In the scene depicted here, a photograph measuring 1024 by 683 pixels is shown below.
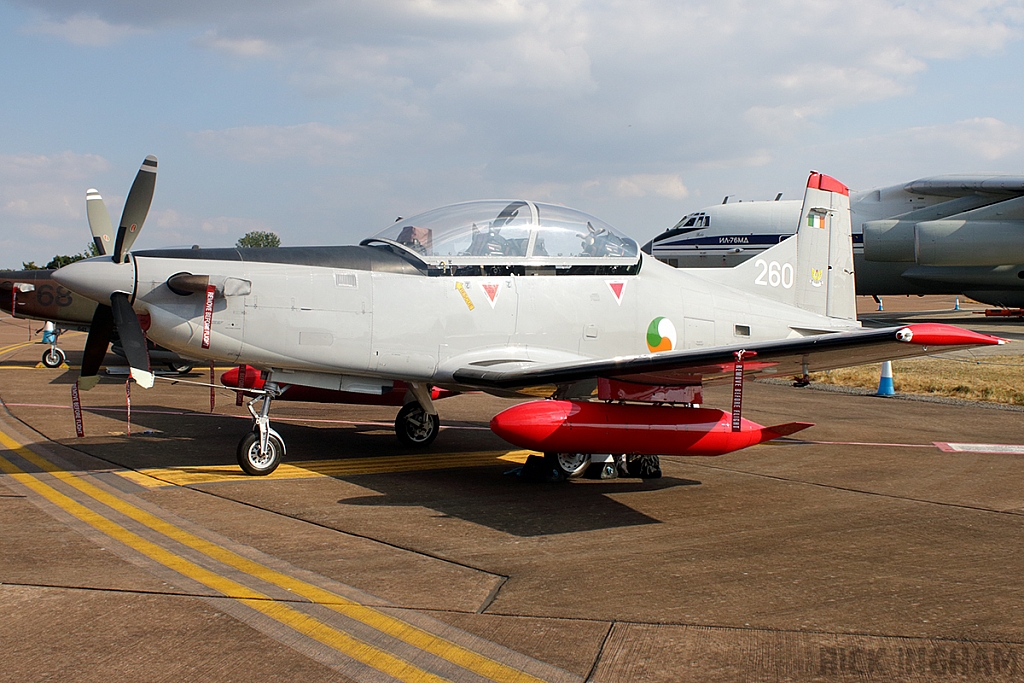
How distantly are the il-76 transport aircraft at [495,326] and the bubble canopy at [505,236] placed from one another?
0.6 inches

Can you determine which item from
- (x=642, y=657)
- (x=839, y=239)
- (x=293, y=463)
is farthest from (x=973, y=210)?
(x=642, y=657)

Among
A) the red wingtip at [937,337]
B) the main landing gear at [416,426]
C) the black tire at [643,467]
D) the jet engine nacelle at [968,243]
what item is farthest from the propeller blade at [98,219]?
the jet engine nacelle at [968,243]

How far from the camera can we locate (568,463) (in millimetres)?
7938

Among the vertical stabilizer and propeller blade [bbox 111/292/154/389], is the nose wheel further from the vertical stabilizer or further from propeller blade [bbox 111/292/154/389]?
the vertical stabilizer

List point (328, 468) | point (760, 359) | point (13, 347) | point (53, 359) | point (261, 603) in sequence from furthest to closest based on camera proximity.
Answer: point (13, 347), point (53, 359), point (328, 468), point (760, 359), point (261, 603)

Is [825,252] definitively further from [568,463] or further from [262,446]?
[262,446]

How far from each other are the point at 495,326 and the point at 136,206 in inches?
136

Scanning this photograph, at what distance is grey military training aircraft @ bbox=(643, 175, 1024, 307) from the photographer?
30.1m

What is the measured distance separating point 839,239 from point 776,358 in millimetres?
5295

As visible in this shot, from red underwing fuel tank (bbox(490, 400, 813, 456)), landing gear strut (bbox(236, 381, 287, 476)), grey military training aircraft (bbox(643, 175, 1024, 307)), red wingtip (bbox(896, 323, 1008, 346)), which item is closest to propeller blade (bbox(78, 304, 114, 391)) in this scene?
landing gear strut (bbox(236, 381, 287, 476))

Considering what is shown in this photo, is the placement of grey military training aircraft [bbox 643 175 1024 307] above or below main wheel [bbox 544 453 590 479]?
above

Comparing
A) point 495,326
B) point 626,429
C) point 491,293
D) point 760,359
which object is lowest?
point 626,429

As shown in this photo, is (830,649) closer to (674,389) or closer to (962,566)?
(962,566)

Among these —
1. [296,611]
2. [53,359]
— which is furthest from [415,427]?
[53,359]
